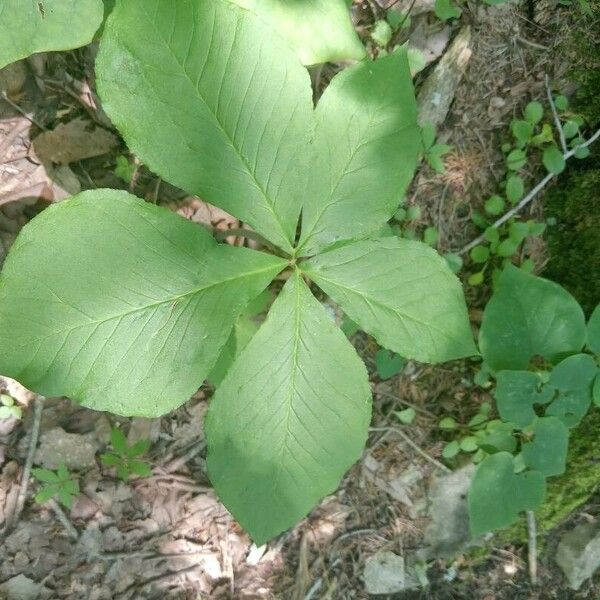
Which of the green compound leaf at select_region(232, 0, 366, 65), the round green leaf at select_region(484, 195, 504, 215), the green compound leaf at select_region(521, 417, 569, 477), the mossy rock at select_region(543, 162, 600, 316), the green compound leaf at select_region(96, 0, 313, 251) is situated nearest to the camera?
the green compound leaf at select_region(96, 0, 313, 251)

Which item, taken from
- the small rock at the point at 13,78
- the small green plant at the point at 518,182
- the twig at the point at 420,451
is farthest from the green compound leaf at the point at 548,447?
the small rock at the point at 13,78

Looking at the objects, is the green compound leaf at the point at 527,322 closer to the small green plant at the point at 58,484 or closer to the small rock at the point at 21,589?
the small green plant at the point at 58,484

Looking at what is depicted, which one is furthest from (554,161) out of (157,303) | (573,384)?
(157,303)

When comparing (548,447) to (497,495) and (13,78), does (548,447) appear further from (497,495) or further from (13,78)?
(13,78)

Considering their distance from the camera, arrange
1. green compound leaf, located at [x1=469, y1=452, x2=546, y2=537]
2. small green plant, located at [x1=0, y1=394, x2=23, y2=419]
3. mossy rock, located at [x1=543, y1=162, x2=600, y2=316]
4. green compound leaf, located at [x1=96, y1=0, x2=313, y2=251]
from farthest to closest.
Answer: mossy rock, located at [x1=543, y1=162, x2=600, y2=316] < small green plant, located at [x1=0, y1=394, x2=23, y2=419] < green compound leaf, located at [x1=469, y1=452, x2=546, y2=537] < green compound leaf, located at [x1=96, y1=0, x2=313, y2=251]

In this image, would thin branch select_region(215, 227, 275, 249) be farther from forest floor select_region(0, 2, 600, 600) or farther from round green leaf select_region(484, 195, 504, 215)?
round green leaf select_region(484, 195, 504, 215)

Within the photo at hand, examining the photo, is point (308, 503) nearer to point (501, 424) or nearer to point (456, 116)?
point (501, 424)

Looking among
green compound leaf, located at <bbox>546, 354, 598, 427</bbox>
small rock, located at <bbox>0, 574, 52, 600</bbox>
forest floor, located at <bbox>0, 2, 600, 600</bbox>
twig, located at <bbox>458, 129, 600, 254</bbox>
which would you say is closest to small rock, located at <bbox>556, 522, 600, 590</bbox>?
forest floor, located at <bbox>0, 2, 600, 600</bbox>

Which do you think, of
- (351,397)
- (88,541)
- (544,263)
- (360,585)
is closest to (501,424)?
(544,263)
